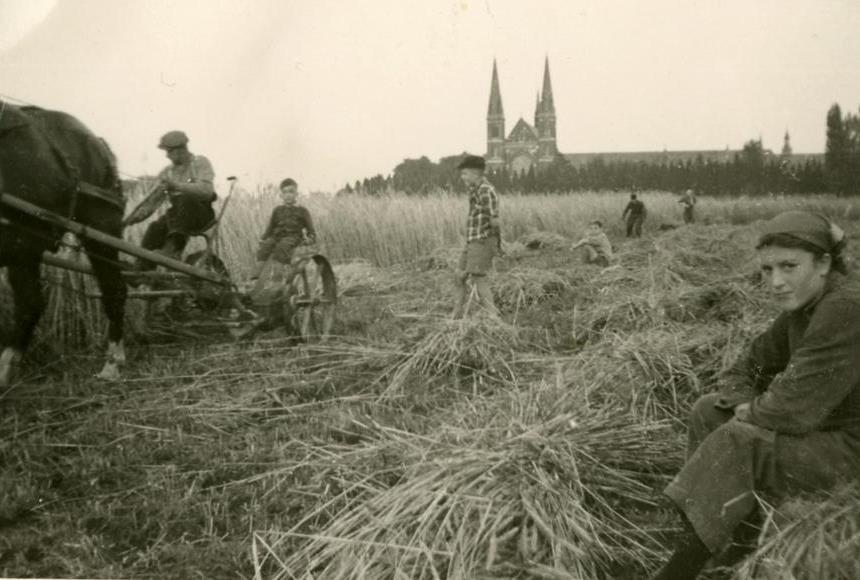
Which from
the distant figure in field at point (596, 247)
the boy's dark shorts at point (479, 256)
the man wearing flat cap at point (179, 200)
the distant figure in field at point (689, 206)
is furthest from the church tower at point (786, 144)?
the distant figure in field at point (689, 206)

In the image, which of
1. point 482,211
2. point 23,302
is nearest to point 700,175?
point 482,211

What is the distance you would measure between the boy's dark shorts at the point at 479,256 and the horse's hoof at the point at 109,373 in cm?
310

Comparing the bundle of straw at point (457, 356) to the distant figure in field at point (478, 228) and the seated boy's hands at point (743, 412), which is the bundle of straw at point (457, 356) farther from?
the seated boy's hands at point (743, 412)

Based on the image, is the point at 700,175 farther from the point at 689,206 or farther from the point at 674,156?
the point at 674,156

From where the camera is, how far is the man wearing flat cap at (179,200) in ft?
16.7

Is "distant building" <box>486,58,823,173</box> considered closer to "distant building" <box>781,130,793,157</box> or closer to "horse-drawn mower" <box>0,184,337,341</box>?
"distant building" <box>781,130,793,157</box>

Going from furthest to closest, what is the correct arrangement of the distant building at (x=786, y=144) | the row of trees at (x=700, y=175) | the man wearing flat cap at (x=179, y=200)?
the man wearing flat cap at (x=179, y=200) < the distant building at (x=786, y=144) < the row of trees at (x=700, y=175)

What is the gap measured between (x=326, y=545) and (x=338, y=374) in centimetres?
204

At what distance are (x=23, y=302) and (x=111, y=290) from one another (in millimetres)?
Result: 583

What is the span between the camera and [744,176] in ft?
26.4

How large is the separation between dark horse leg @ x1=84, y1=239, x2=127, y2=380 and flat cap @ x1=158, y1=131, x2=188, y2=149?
0.84m

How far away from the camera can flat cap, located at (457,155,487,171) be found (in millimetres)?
6301

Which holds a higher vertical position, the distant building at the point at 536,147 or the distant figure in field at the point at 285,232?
the distant building at the point at 536,147

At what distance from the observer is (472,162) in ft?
20.8
